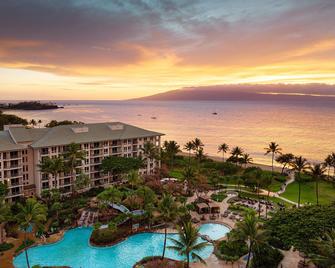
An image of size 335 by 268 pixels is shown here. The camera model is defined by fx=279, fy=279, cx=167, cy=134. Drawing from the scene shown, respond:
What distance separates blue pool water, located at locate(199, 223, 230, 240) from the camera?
4134 centimetres

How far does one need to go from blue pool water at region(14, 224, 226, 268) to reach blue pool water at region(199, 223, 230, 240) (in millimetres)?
4099

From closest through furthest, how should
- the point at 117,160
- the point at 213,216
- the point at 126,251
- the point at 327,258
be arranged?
the point at 327,258
the point at 126,251
the point at 213,216
the point at 117,160

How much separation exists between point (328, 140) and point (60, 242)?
144525 mm

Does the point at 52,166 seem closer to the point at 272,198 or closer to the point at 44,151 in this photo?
the point at 44,151

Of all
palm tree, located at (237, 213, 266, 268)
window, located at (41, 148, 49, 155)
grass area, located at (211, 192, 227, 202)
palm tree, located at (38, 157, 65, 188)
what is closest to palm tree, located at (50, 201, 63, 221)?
palm tree, located at (38, 157, 65, 188)

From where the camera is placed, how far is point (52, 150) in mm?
53531

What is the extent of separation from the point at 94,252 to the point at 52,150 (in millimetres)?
24442

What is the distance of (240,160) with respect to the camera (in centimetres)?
7969

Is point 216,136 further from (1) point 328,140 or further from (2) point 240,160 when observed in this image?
(2) point 240,160

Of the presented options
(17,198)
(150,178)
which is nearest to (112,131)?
(150,178)

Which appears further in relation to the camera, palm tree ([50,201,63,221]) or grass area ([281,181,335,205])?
grass area ([281,181,335,205])

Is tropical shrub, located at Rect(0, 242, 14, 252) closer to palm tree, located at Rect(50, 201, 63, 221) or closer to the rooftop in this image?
palm tree, located at Rect(50, 201, 63, 221)

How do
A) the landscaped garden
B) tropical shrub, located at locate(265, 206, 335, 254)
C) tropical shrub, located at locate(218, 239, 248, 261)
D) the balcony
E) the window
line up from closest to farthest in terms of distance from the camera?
1. tropical shrub, located at locate(265, 206, 335, 254)
2. the landscaped garden
3. tropical shrub, located at locate(218, 239, 248, 261)
4. the balcony
5. the window

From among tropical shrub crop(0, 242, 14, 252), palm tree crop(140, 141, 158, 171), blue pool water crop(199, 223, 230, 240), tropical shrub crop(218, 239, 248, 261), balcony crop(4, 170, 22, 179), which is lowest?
blue pool water crop(199, 223, 230, 240)
